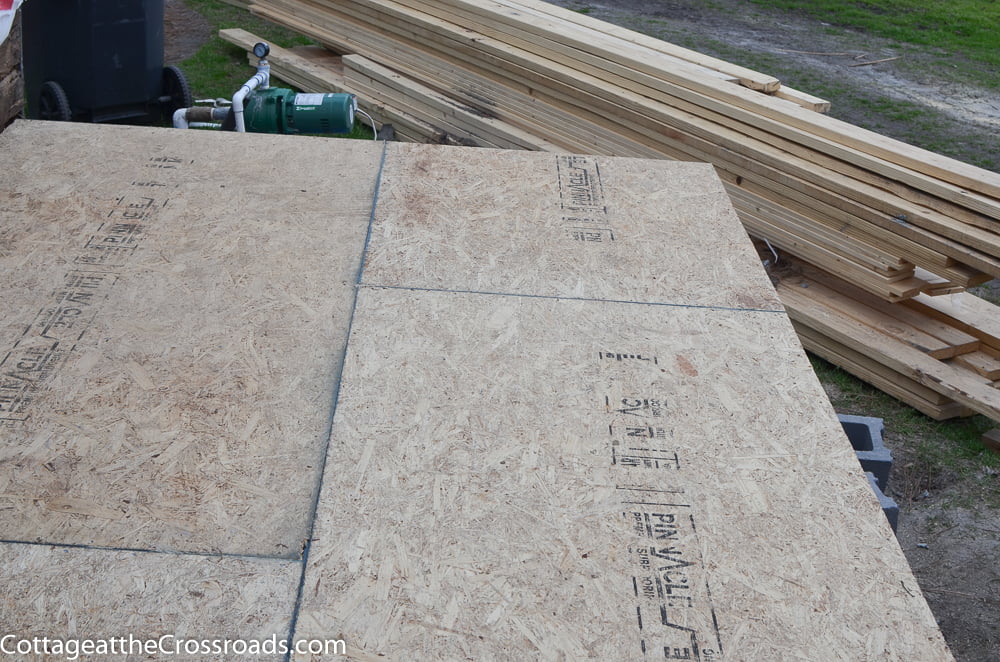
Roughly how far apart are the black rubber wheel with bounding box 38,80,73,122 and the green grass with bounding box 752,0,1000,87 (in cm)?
930

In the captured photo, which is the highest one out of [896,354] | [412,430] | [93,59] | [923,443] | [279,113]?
[412,430]

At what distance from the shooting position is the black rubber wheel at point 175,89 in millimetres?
6105

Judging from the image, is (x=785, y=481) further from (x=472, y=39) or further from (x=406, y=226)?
(x=472, y=39)

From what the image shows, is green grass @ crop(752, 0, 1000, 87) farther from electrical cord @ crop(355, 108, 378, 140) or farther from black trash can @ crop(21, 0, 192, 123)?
black trash can @ crop(21, 0, 192, 123)

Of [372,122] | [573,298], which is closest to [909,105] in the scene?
[372,122]

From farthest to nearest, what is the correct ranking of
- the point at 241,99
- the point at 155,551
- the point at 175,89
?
the point at 175,89 < the point at 241,99 < the point at 155,551

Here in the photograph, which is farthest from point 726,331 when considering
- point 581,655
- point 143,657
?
point 143,657

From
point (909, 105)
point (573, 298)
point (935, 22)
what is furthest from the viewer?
point (935, 22)

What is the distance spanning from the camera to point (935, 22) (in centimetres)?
1186

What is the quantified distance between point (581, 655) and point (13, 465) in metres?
1.50

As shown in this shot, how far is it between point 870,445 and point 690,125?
2.40 meters

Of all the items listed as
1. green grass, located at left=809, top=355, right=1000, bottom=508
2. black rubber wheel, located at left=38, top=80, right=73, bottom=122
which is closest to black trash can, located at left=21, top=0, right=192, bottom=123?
black rubber wheel, located at left=38, top=80, right=73, bottom=122

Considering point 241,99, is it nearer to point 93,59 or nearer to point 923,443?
point 93,59

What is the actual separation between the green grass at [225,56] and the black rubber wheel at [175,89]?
1354 mm
